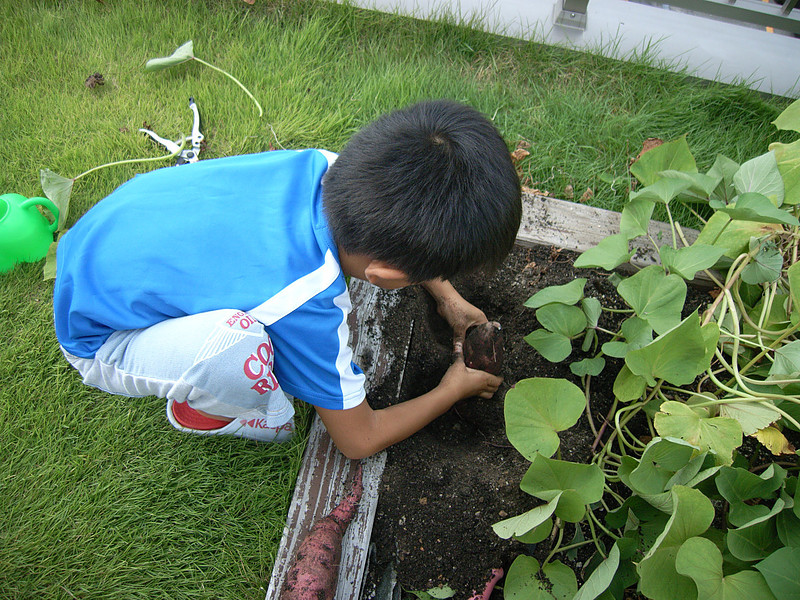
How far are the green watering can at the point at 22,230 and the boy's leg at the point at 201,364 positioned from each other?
79 centimetres

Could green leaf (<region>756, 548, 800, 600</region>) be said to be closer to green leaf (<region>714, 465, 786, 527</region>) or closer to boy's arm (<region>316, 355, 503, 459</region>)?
green leaf (<region>714, 465, 786, 527</region>)

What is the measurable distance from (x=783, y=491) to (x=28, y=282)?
7.75 feet

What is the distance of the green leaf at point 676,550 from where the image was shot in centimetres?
103

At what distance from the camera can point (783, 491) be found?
3.81 ft

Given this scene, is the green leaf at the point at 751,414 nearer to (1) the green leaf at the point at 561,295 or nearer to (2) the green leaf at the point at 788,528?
(2) the green leaf at the point at 788,528

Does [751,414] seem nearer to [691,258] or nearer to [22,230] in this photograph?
[691,258]

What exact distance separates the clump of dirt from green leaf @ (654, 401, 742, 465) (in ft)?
1.27

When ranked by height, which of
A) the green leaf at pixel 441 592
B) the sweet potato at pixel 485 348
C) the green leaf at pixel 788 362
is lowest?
the green leaf at pixel 441 592

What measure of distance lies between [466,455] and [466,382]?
214mm

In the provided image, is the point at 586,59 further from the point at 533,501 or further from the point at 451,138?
the point at 533,501

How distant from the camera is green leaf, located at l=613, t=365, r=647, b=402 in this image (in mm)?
1339

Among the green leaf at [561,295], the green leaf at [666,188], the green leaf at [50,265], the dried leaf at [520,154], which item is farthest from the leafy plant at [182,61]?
the green leaf at [666,188]

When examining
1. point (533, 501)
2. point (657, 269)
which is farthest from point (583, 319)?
point (533, 501)

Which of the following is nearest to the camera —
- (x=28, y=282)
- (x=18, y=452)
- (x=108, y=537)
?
(x=108, y=537)
